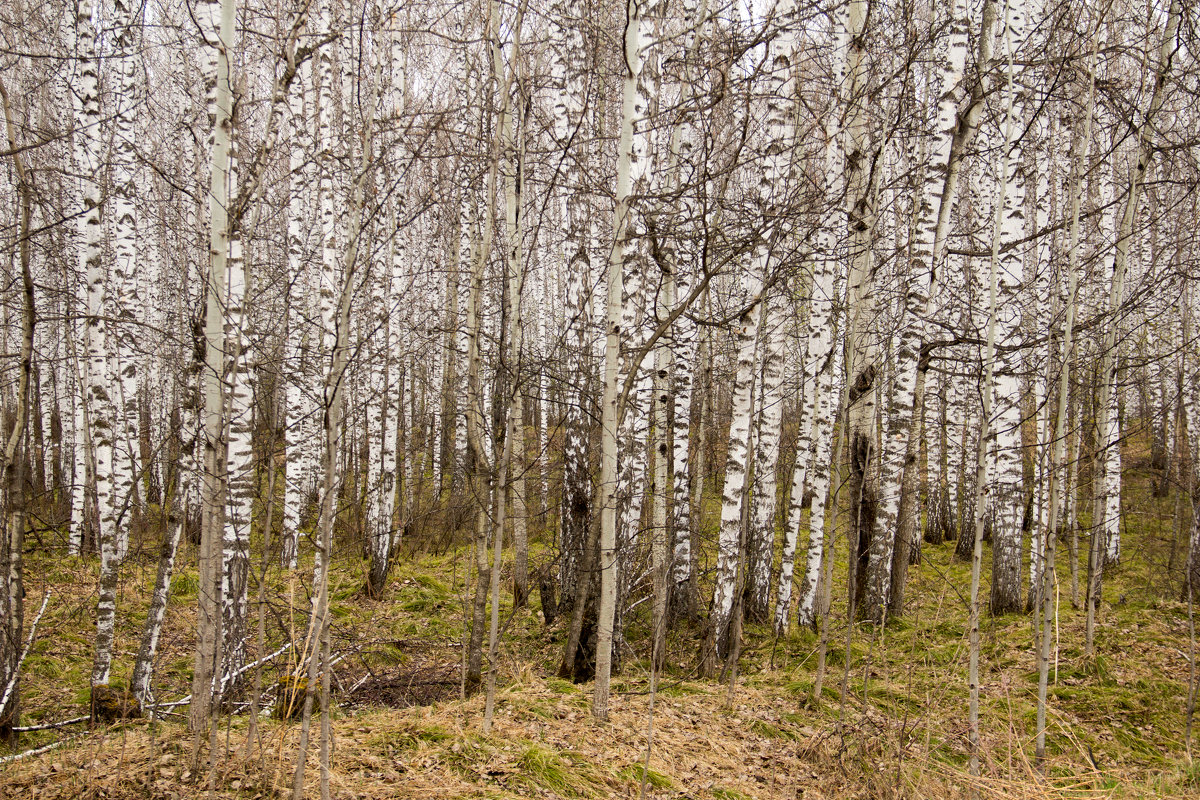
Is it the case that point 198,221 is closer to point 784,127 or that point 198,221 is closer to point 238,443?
point 238,443

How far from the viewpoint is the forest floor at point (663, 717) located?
159 inches

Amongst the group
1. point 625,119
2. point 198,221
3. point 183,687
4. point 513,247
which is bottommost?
point 183,687

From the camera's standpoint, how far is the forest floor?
159 inches

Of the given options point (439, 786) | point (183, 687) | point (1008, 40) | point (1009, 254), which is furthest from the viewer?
point (1009, 254)

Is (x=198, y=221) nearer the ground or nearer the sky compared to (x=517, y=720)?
nearer the sky

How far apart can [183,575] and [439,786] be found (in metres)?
8.01

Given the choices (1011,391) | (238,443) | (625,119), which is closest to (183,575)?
(238,443)

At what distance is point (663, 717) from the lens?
552 centimetres

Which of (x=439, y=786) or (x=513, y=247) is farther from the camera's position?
(x=513, y=247)

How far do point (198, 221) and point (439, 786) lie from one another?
4.71 metres

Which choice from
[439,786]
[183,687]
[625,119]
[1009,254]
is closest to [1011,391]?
[1009,254]

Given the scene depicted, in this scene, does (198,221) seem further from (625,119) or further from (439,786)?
(439,786)

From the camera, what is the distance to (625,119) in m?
4.42

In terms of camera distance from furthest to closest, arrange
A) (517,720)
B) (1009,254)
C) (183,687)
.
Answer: (1009,254) < (183,687) < (517,720)
